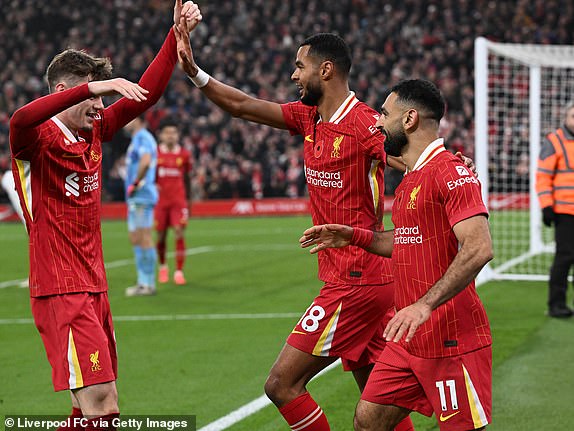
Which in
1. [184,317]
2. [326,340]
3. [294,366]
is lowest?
[184,317]

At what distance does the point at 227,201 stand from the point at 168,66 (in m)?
25.0

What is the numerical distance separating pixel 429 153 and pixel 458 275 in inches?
25.9

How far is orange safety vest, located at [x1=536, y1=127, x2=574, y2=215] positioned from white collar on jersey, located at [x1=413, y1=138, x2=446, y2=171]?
21.3ft

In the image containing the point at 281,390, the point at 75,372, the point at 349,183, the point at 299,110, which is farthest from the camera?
the point at 299,110

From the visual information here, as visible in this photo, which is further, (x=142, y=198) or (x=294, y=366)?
(x=142, y=198)

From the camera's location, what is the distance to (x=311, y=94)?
551 cm

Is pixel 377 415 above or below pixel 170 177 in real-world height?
below

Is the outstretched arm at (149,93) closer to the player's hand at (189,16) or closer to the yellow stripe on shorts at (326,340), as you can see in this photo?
the player's hand at (189,16)

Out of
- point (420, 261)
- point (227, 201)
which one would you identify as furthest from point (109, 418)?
point (227, 201)

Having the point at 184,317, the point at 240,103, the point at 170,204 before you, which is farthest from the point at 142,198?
the point at 240,103

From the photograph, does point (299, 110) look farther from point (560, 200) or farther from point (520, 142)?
point (520, 142)

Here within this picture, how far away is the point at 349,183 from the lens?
17.7ft

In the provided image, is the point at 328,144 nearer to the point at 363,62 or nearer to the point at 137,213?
the point at 137,213

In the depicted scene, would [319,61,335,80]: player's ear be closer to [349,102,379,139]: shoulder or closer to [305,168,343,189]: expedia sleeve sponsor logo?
[349,102,379,139]: shoulder
